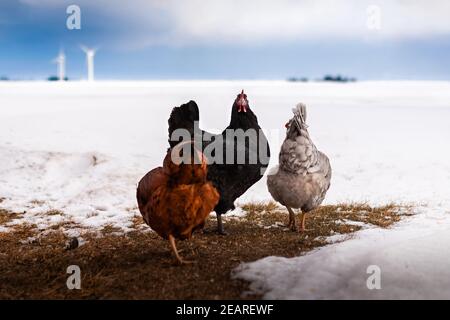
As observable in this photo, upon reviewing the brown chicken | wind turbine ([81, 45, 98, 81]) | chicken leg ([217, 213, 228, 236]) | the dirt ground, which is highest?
wind turbine ([81, 45, 98, 81])

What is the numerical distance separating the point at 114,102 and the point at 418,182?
18527 millimetres

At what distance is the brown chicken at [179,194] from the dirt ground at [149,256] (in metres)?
0.54

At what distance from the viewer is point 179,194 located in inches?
202

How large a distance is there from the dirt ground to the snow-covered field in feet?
1.69

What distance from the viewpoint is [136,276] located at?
5027 millimetres

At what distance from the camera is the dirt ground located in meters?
4.66

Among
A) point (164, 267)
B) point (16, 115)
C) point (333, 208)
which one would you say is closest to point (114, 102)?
point (16, 115)

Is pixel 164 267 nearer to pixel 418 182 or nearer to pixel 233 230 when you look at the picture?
pixel 233 230

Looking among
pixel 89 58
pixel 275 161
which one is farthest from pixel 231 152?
pixel 89 58

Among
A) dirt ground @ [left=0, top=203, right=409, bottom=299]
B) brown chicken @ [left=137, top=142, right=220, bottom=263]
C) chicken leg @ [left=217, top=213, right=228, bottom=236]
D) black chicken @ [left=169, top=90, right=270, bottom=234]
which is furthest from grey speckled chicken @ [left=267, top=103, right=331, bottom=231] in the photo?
brown chicken @ [left=137, top=142, right=220, bottom=263]

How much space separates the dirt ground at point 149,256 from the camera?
15.3ft

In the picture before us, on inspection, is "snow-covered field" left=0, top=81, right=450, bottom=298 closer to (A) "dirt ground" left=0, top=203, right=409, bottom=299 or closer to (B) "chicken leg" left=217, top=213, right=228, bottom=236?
(A) "dirt ground" left=0, top=203, right=409, bottom=299

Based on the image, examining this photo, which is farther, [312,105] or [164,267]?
[312,105]

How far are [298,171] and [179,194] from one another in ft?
7.90
